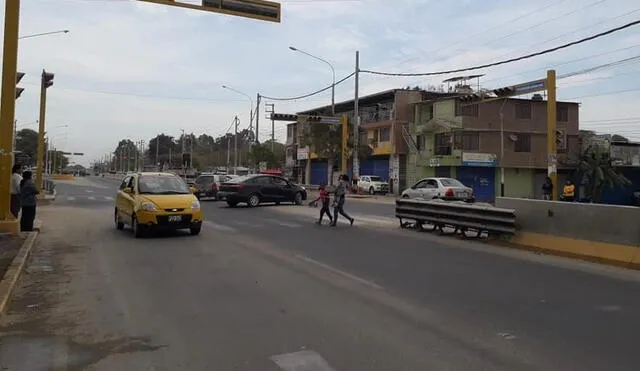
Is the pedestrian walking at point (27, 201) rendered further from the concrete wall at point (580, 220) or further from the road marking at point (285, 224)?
the concrete wall at point (580, 220)

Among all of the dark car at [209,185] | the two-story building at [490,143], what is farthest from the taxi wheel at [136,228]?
the two-story building at [490,143]

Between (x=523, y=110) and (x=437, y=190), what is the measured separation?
27609 mm

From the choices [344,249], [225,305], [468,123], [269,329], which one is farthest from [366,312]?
[468,123]

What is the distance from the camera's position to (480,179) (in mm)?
53438

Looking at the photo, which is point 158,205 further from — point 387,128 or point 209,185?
point 387,128

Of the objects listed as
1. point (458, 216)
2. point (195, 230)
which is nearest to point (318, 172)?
point (195, 230)

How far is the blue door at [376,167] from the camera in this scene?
5981 centimetres

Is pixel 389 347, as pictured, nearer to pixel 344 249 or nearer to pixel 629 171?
pixel 344 249

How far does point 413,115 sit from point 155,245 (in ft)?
152

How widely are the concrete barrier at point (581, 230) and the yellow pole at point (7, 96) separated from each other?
12.1 metres

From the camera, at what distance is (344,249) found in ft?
41.6

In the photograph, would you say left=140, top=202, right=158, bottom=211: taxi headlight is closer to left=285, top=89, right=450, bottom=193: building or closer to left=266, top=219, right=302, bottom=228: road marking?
left=266, top=219, right=302, bottom=228: road marking

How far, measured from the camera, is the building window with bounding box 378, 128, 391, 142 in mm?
58006

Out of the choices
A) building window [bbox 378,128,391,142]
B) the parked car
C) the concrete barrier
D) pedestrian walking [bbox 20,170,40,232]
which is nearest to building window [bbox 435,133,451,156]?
building window [bbox 378,128,391,142]
